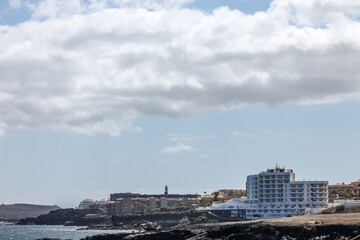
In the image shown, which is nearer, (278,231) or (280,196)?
(278,231)

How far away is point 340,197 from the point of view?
197500 millimetres

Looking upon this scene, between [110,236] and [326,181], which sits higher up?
[326,181]

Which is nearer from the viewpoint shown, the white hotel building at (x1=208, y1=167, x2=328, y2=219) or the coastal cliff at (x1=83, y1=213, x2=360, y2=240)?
the coastal cliff at (x1=83, y1=213, x2=360, y2=240)

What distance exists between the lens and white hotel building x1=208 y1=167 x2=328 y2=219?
183m

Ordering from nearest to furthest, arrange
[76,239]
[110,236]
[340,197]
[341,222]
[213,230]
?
[341,222] < [213,230] < [110,236] < [76,239] < [340,197]

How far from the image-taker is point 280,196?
7402 inches

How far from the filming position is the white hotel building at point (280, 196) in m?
183

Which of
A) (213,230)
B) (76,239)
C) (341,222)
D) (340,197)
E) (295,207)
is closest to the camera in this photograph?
(341,222)

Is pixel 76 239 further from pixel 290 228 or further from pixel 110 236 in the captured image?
pixel 290 228

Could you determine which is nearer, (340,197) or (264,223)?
(264,223)

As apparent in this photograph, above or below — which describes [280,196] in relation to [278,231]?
above

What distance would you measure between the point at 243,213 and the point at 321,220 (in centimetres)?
7966

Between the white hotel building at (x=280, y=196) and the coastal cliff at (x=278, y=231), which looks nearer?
the coastal cliff at (x=278, y=231)

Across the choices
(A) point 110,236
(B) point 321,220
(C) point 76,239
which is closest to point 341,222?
(B) point 321,220
